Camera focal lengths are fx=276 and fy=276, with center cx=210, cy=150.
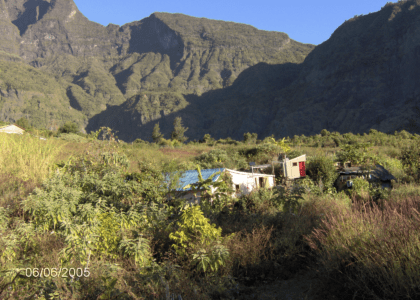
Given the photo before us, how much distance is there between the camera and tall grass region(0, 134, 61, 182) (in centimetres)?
740

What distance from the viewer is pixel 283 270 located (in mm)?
5352

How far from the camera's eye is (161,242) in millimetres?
5598

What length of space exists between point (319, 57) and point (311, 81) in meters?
13.3

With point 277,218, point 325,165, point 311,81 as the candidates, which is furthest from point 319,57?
point 277,218

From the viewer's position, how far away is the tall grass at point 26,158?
7.40 metres

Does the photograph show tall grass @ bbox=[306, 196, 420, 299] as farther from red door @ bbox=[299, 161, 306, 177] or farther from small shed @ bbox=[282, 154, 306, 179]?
red door @ bbox=[299, 161, 306, 177]

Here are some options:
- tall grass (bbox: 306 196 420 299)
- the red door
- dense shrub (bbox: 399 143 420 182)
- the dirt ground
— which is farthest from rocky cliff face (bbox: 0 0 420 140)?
tall grass (bbox: 306 196 420 299)

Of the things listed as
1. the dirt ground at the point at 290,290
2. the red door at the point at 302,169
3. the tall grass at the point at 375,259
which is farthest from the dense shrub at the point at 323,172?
the tall grass at the point at 375,259

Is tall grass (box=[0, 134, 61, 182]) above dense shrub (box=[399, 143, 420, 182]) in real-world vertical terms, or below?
above

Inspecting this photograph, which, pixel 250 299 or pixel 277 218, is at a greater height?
pixel 277 218

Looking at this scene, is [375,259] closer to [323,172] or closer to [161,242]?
[161,242]

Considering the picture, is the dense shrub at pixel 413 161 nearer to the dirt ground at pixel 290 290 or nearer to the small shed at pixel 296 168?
the small shed at pixel 296 168

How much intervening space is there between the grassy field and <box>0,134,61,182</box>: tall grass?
4cm

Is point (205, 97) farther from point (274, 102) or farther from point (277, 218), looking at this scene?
point (277, 218)
